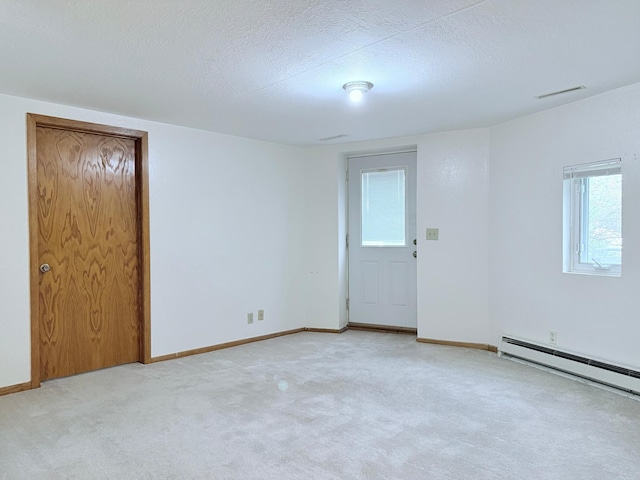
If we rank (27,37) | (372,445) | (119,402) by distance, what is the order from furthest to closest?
(119,402)
(372,445)
(27,37)

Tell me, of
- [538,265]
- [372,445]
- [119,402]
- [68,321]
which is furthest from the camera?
[538,265]

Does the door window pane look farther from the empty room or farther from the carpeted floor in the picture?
the carpeted floor

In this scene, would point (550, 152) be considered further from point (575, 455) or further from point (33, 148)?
point (33, 148)

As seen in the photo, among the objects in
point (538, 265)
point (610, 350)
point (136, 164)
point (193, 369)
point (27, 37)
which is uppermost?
point (27, 37)

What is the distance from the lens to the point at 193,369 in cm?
379

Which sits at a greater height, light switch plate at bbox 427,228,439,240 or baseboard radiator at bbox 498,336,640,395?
light switch plate at bbox 427,228,439,240

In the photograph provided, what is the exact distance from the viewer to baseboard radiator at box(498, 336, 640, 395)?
10.1 ft

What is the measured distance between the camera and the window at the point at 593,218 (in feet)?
11.0

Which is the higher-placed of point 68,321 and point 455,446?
point 68,321

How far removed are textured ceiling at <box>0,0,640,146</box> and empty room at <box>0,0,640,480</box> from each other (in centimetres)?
2

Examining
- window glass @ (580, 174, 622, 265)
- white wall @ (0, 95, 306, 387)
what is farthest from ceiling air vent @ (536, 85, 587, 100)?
white wall @ (0, 95, 306, 387)

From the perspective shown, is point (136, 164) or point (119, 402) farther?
point (136, 164)

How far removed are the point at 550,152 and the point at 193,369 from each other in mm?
3591

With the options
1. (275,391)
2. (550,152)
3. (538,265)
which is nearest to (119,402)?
(275,391)
